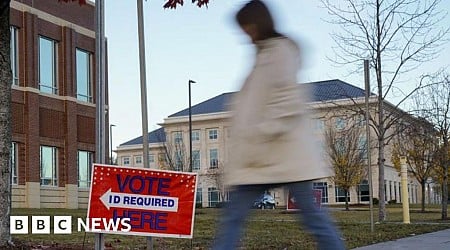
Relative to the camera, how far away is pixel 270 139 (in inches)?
184

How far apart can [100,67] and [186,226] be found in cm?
192

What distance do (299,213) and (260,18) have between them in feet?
4.21

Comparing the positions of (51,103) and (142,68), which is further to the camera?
(51,103)

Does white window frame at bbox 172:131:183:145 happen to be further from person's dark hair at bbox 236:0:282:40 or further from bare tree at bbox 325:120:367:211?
person's dark hair at bbox 236:0:282:40

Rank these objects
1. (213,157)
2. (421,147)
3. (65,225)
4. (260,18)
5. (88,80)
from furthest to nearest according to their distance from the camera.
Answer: (213,157)
(88,80)
(421,147)
(65,225)
(260,18)

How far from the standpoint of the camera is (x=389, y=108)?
86.5 ft

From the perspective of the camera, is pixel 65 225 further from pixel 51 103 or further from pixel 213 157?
pixel 213 157

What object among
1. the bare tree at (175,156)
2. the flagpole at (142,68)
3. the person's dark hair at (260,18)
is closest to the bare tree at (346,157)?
the bare tree at (175,156)

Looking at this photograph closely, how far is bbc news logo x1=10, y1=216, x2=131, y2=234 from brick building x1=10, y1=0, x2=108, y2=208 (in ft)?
72.1

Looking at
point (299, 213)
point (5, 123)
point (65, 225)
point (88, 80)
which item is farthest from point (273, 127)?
point (88, 80)

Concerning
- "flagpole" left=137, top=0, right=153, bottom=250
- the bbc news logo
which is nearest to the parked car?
the bbc news logo

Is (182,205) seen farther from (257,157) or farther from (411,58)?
(411,58)

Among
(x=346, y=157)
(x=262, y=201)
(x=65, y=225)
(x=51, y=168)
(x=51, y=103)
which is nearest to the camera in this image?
(x=262, y=201)

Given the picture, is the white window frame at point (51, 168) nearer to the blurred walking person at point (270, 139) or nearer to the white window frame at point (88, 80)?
the white window frame at point (88, 80)
